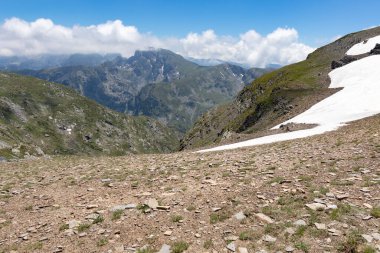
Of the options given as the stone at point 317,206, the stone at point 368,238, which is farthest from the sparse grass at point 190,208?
the stone at point 368,238

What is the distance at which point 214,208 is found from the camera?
17.4 m

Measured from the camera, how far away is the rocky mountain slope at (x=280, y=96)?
79.1 m

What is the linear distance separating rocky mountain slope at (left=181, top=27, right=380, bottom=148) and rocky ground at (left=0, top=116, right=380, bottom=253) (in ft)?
100

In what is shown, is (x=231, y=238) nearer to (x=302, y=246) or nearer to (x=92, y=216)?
(x=302, y=246)

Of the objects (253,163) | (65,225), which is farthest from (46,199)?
(253,163)

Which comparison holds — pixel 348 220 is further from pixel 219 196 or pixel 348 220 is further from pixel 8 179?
pixel 8 179

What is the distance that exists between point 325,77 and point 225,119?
73.6 meters

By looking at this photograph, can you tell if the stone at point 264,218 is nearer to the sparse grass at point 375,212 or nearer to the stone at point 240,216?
the stone at point 240,216

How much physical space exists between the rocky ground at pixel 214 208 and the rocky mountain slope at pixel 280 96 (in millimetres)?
30539

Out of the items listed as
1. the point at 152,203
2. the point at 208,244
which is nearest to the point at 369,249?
the point at 208,244

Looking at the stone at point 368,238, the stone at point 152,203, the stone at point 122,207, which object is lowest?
the stone at point 368,238

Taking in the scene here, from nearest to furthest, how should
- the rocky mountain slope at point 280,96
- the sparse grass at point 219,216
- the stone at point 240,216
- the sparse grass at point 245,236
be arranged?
the sparse grass at point 245,236 < the stone at point 240,216 < the sparse grass at point 219,216 < the rocky mountain slope at point 280,96

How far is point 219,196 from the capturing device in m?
18.9

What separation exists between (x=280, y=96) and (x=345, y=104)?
44.0 meters
